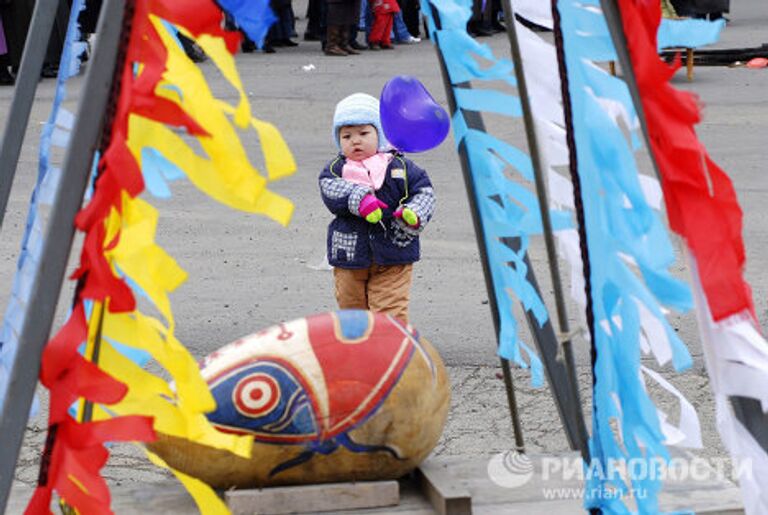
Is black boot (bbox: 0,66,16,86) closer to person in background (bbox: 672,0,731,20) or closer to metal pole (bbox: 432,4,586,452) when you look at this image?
person in background (bbox: 672,0,731,20)

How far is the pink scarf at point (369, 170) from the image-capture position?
211 inches

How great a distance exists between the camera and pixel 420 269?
7.61 m

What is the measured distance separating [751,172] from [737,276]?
7428 mm

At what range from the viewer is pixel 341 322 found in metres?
4.02

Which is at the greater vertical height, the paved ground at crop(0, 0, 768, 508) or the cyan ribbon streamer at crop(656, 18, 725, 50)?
the cyan ribbon streamer at crop(656, 18, 725, 50)

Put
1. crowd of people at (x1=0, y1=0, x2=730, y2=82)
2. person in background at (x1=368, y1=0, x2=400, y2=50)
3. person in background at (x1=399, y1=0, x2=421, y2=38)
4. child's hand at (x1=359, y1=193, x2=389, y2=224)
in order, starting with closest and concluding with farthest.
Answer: child's hand at (x1=359, y1=193, x2=389, y2=224), crowd of people at (x1=0, y1=0, x2=730, y2=82), person in background at (x1=368, y1=0, x2=400, y2=50), person in background at (x1=399, y1=0, x2=421, y2=38)

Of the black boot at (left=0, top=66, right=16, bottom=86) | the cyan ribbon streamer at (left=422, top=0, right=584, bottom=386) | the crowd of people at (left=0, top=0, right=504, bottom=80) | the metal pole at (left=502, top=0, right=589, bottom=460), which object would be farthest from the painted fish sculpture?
the black boot at (left=0, top=66, right=16, bottom=86)

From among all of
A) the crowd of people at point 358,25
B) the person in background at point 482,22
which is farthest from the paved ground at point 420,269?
the person in background at point 482,22

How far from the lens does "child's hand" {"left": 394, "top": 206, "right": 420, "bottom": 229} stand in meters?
5.21

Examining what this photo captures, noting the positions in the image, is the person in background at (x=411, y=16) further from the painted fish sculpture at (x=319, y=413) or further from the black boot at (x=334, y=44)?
the painted fish sculpture at (x=319, y=413)

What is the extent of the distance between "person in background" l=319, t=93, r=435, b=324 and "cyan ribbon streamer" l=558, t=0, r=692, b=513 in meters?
2.51

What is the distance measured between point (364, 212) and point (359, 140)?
0.93 ft

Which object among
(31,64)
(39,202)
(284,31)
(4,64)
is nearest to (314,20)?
(284,31)

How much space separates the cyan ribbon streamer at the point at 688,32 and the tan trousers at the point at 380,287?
266cm
